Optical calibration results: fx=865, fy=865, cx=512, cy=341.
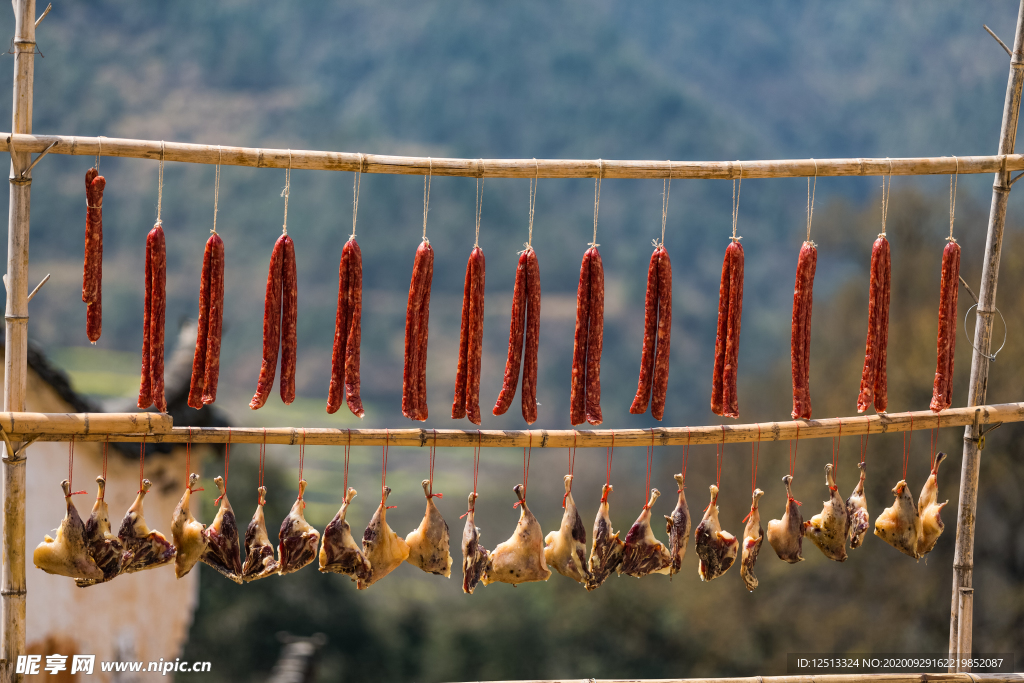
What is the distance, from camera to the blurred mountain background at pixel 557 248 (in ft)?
57.5

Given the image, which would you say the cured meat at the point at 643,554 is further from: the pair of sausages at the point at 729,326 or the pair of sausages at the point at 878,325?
the pair of sausages at the point at 878,325

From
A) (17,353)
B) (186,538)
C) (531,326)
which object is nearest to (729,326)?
(531,326)

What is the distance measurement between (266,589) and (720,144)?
23.9m

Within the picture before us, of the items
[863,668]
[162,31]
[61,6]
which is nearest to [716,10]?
[162,31]

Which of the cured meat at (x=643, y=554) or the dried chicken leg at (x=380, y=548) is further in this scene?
the cured meat at (x=643, y=554)

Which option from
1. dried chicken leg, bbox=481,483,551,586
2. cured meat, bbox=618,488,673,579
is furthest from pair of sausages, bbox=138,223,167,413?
cured meat, bbox=618,488,673,579

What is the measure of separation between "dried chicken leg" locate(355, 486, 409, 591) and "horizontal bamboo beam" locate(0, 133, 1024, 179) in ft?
6.49

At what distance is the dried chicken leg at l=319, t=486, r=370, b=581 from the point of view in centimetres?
516

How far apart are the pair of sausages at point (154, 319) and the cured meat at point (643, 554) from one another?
9.89ft

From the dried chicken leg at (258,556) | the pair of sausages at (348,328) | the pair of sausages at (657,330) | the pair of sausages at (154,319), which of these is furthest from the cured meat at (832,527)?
the pair of sausages at (154,319)

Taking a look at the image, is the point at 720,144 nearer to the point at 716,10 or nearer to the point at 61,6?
the point at 716,10

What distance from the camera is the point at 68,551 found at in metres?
4.95

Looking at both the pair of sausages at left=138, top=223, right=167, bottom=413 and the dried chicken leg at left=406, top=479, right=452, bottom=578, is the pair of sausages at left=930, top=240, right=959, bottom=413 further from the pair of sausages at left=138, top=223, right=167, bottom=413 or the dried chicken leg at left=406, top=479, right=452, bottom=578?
the pair of sausages at left=138, top=223, right=167, bottom=413

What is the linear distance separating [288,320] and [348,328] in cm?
40
